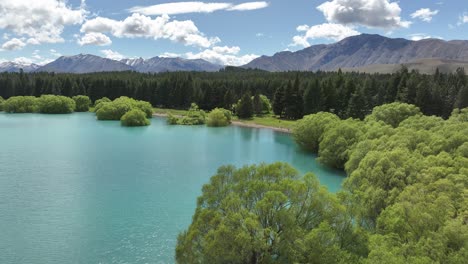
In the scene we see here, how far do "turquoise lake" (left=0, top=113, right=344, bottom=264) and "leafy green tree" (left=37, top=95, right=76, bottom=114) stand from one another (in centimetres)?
4623

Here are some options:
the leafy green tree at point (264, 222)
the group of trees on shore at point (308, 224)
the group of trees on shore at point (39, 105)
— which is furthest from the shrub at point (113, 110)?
the leafy green tree at point (264, 222)

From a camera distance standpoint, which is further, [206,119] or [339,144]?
[206,119]

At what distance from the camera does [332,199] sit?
70.3 feet

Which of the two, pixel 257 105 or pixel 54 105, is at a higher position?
pixel 257 105

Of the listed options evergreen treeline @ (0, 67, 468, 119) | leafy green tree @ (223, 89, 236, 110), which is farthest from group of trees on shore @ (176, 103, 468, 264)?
leafy green tree @ (223, 89, 236, 110)

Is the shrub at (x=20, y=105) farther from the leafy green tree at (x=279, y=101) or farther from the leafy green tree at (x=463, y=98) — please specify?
the leafy green tree at (x=463, y=98)

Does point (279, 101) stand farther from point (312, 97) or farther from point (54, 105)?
point (54, 105)

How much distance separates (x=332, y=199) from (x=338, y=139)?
3746 centimetres

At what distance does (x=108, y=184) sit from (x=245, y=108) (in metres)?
76.9

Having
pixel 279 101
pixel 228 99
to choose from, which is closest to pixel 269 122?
pixel 279 101

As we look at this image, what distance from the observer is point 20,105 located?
139 metres

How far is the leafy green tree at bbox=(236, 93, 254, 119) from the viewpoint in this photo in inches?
4739

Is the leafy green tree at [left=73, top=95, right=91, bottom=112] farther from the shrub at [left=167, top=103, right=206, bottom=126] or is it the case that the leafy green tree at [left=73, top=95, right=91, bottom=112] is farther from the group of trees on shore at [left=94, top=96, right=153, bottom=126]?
the shrub at [left=167, top=103, right=206, bottom=126]

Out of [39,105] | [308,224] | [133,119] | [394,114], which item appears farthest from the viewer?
[39,105]
